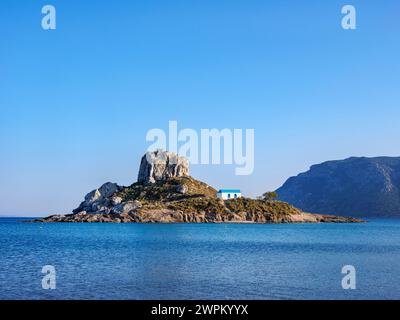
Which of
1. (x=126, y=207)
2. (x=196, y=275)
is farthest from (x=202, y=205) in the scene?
(x=196, y=275)

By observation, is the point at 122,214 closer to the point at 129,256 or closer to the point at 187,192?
the point at 187,192

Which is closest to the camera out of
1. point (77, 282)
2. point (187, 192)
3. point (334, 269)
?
point (77, 282)

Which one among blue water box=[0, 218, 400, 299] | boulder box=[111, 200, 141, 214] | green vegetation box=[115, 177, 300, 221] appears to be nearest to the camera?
blue water box=[0, 218, 400, 299]

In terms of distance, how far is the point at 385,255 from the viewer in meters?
64.1

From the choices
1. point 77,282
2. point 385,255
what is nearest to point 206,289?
point 77,282

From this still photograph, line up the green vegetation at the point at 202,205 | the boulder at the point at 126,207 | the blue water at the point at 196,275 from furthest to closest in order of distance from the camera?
1. the green vegetation at the point at 202,205
2. the boulder at the point at 126,207
3. the blue water at the point at 196,275

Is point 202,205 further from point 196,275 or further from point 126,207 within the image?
point 196,275

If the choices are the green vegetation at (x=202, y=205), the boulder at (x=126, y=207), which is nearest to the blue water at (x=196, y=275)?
the boulder at (x=126, y=207)

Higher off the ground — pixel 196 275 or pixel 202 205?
pixel 202 205

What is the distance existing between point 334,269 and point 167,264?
1682cm

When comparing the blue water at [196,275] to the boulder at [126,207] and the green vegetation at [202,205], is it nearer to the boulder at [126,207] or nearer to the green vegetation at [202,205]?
the boulder at [126,207]

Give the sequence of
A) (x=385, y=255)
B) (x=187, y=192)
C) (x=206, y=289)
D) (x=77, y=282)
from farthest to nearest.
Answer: (x=187, y=192) → (x=385, y=255) → (x=77, y=282) → (x=206, y=289)

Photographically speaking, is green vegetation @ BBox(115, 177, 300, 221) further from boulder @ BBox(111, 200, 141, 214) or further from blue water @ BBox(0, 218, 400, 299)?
blue water @ BBox(0, 218, 400, 299)

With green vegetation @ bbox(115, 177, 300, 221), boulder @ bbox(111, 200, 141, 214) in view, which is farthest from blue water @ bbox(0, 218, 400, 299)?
green vegetation @ bbox(115, 177, 300, 221)
